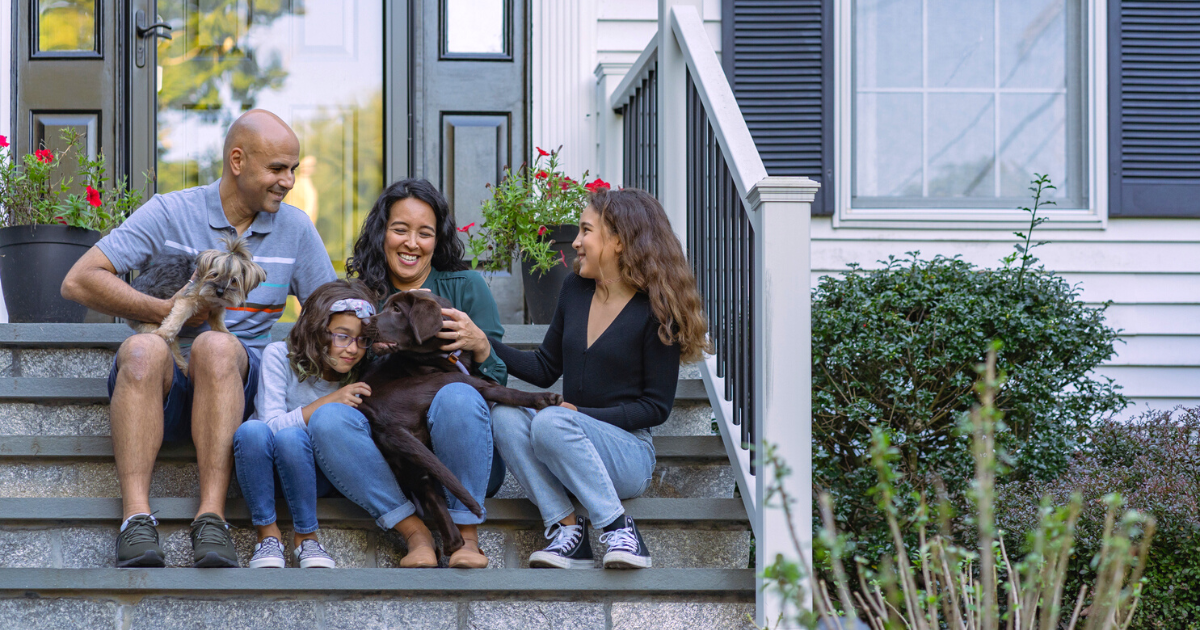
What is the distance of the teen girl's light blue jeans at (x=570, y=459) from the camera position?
246 cm

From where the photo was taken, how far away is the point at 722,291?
2969 mm

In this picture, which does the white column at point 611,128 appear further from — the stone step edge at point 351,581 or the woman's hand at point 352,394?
the stone step edge at point 351,581

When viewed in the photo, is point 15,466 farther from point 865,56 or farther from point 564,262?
point 865,56

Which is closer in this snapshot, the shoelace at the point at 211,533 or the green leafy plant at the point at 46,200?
the shoelace at the point at 211,533

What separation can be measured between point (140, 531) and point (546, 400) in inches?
38.8

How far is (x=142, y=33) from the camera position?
4.48 meters

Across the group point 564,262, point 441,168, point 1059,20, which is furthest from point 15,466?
point 1059,20

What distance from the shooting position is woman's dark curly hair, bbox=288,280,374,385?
253 centimetres

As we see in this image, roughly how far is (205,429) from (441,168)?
222cm

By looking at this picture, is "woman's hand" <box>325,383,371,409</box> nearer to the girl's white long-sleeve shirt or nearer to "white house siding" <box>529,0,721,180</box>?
the girl's white long-sleeve shirt

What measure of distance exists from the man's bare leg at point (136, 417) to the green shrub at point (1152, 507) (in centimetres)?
239

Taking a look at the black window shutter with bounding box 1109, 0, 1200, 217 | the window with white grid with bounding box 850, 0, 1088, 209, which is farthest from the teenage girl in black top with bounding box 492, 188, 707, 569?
the black window shutter with bounding box 1109, 0, 1200, 217

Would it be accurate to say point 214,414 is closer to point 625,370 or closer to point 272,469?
point 272,469

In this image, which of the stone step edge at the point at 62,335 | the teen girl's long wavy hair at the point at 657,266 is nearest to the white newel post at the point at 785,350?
the teen girl's long wavy hair at the point at 657,266
